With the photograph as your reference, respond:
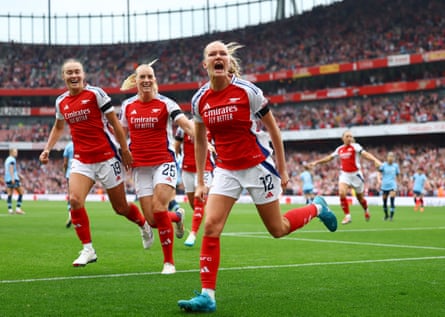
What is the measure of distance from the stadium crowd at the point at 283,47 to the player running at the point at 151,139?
142ft

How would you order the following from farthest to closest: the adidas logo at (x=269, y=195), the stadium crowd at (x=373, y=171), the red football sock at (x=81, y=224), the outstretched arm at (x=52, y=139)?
1. the stadium crowd at (x=373, y=171)
2. the outstretched arm at (x=52, y=139)
3. the red football sock at (x=81, y=224)
4. the adidas logo at (x=269, y=195)

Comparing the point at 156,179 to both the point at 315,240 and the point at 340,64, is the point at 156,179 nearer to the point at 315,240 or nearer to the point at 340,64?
the point at 315,240

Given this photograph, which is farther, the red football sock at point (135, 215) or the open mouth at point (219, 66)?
the red football sock at point (135, 215)

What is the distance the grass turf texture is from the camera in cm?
598

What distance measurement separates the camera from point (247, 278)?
798 cm

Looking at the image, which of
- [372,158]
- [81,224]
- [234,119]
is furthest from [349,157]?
[234,119]

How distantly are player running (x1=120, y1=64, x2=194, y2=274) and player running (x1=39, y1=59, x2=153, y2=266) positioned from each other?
0.86ft

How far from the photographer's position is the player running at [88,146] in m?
8.88

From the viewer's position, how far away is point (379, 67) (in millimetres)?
52031

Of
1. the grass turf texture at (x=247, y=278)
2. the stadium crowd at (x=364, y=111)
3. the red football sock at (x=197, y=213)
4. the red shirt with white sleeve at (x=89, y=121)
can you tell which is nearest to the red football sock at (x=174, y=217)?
the grass turf texture at (x=247, y=278)

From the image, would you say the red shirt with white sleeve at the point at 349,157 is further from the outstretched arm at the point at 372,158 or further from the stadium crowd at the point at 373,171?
the stadium crowd at the point at 373,171

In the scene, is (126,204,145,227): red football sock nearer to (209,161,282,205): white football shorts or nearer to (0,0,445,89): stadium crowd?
(209,161,282,205): white football shorts

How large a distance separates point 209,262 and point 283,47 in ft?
187

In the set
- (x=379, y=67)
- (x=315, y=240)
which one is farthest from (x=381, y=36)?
(x=315, y=240)
